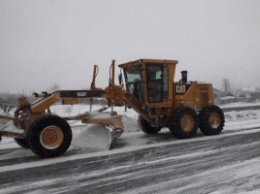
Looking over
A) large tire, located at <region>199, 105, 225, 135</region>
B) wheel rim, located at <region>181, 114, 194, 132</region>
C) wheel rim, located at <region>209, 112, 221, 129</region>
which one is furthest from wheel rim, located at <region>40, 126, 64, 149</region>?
wheel rim, located at <region>209, 112, 221, 129</region>

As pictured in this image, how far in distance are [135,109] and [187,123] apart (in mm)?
1770

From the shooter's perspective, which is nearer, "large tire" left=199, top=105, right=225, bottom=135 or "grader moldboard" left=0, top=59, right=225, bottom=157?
"grader moldboard" left=0, top=59, right=225, bottom=157

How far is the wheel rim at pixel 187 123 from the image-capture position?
1005 centimetres

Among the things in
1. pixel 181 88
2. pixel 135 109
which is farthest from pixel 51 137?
pixel 181 88

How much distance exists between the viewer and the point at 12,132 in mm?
7344

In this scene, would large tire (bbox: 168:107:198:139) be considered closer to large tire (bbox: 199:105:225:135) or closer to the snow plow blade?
large tire (bbox: 199:105:225:135)

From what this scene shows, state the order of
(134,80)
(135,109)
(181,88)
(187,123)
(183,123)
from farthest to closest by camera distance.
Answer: (181,88) < (134,80) < (187,123) < (183,123) < (135,109)

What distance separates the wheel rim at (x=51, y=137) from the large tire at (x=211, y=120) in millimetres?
5198

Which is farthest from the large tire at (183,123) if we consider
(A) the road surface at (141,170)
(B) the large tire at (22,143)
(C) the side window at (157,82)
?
(B) the large tire at (22,143)

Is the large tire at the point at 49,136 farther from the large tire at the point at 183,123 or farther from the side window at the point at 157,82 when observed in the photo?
the large tire at the point at 183,123

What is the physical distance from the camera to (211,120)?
11109 mm

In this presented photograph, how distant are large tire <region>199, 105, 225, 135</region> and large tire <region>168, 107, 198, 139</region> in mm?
582

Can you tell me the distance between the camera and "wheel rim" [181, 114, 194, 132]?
1005 centimetres

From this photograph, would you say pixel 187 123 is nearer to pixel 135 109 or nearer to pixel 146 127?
pixel 146 127
